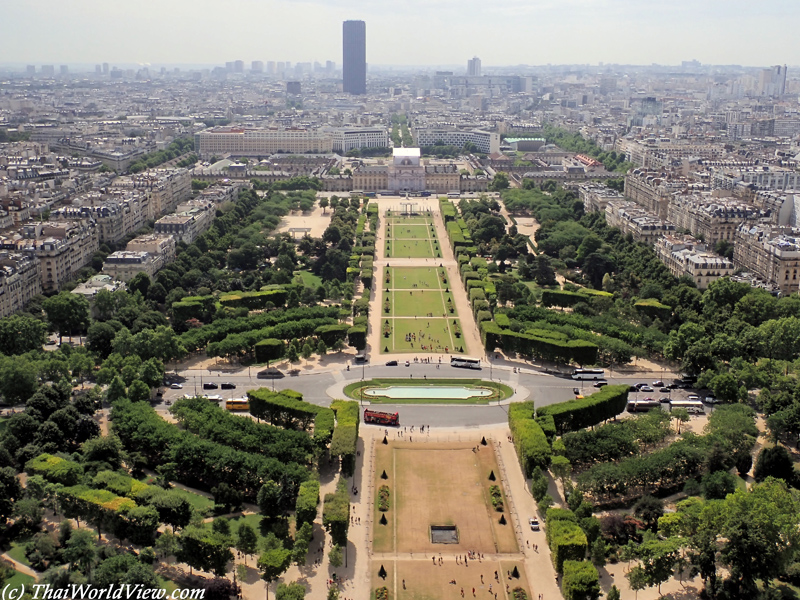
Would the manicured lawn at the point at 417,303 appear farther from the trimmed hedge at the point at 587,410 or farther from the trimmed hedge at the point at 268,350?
the trimmed hedge at the point at 587,410

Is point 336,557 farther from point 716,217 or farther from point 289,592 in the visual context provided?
point 716,217


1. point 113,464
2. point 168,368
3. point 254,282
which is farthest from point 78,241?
point 113,464

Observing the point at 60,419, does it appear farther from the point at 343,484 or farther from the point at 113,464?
the point at 343,484

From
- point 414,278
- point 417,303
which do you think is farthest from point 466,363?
point 414,278

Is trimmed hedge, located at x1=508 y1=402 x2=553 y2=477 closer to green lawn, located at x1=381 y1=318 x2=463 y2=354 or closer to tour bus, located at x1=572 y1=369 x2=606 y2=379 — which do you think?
tour bus, located at x1=572 y1=369 x2=606 y2=379

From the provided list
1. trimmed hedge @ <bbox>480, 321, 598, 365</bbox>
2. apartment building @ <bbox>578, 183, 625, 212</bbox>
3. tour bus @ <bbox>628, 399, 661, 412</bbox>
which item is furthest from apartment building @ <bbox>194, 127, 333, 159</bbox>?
tour bus @ <bbox>628, 399, 661, 412</bbox>

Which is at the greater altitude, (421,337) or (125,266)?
(125,266)

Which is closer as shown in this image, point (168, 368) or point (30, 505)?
point (30, 505)

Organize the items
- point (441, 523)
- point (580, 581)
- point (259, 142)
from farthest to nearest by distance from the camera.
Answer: point (259, 142) < point (441, 523) < point (580, 581)
